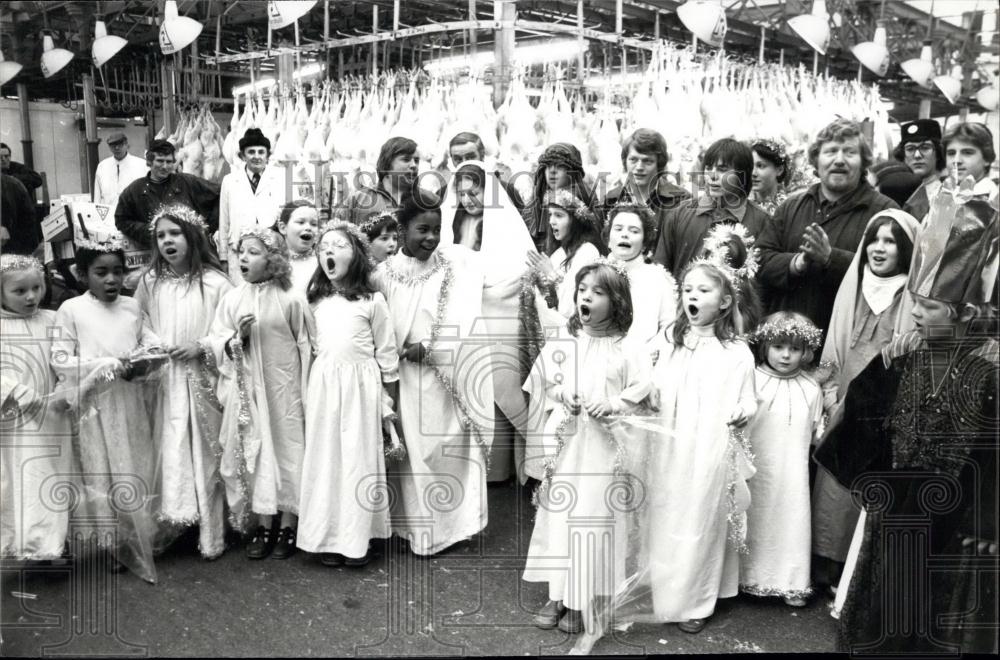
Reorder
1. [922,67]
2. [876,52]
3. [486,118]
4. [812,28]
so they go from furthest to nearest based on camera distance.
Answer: [922,67]
[876,52]
[812,28]
[486,118]

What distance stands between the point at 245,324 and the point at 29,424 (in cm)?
80

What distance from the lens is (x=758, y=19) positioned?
600 cm

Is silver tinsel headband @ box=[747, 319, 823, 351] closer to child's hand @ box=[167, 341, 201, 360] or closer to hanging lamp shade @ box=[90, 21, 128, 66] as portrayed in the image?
child's hand @ box=[167, 341, 201, 360]

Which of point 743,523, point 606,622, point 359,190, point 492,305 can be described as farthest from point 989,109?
point 359,190

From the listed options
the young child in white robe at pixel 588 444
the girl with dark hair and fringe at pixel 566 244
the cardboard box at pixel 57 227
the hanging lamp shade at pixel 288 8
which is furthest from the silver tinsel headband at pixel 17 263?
the girl with dark hair and fringe at pixel 566 244

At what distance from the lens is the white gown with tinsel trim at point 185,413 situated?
3242mm

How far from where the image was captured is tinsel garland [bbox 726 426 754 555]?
282 centimetres

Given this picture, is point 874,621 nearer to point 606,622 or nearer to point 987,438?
point 987,438

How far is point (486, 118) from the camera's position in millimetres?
4855

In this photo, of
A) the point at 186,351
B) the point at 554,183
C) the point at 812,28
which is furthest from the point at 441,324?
the point at 812,28

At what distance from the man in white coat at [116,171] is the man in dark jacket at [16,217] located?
1.46 ft

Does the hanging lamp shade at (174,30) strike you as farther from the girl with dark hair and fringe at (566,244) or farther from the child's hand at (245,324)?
the girl with dark hair and fringe at (566,244)

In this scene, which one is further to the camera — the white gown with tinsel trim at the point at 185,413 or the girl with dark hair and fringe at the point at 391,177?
the girl with dark hair and fringe at the point at 391,177

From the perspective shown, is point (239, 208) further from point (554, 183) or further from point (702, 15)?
point (702, 15)
